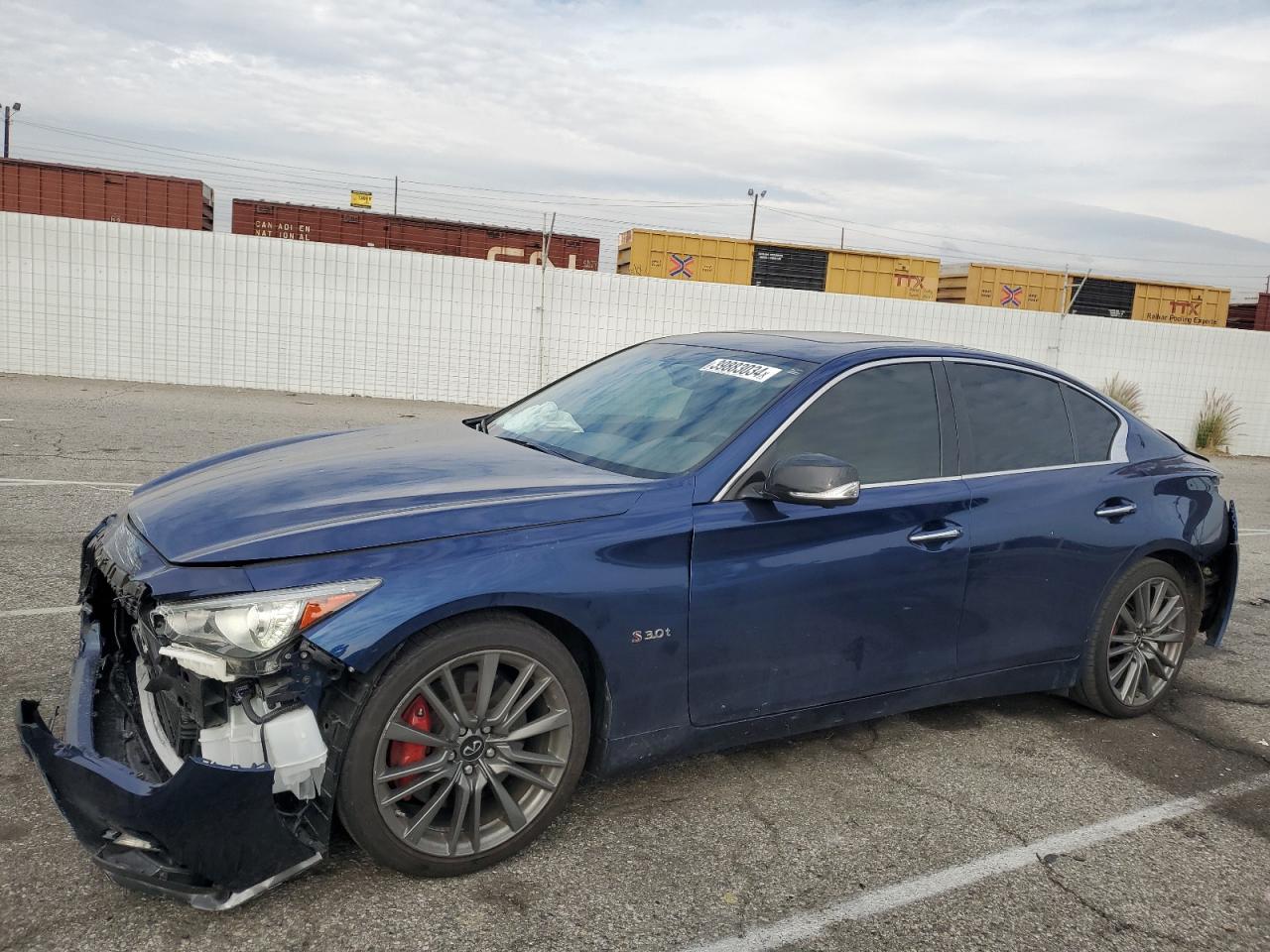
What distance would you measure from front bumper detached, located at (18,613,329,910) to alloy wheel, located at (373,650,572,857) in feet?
1.11

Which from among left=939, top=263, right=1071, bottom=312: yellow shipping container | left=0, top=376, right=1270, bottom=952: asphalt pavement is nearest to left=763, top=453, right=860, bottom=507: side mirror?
left=0, top=376, right=1270, bottom=952: asphalt pavement

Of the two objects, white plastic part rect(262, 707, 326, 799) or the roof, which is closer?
white plastic part rect(262, 707, 326, 799)

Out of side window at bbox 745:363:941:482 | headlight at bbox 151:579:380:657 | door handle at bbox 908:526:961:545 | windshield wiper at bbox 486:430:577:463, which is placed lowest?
headlight at bbox 151:579:380:657

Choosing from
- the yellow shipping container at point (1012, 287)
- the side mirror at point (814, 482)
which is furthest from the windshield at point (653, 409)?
the yellow shipping container at point (1012, 287)

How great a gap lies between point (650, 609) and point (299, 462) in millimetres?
1376

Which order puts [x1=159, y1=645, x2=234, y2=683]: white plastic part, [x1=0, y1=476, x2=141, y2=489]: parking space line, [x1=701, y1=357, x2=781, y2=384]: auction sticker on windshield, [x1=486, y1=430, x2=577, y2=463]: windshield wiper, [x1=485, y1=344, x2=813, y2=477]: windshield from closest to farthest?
[x1=159, y1=645, x2=234, y2=683]: white plastic part, [x1=485, y1=344, x2=813, y2=477]: windshield, [x1=486, y1=430, x2=577, y2=463]: windshield wiper, [x1=701, y1=357, x2=781, y2=384]: auction sticker on windshield, [x1=0, y1=476, x2=141, y2=489]: parking space line

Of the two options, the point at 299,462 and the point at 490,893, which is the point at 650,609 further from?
the point at 299,462

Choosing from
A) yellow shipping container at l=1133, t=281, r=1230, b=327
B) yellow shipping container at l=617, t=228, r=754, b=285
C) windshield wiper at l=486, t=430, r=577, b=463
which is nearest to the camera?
windshield wiper at l=486, t=430, r=577, b=463

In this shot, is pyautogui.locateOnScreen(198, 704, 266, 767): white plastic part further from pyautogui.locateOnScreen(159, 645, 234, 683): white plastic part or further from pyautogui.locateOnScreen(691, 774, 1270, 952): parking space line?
pyautogui.locateOnScreen(691, 774, 1270, 952): parking space line

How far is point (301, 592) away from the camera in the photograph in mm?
2641

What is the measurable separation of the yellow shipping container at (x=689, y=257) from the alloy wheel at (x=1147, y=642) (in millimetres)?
19663

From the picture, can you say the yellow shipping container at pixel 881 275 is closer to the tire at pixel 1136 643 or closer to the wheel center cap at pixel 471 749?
the tire at pixel 1136 643

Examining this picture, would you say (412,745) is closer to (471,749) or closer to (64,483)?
(471,749)

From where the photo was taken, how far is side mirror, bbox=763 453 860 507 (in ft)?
10.7
